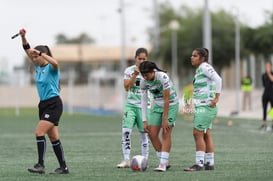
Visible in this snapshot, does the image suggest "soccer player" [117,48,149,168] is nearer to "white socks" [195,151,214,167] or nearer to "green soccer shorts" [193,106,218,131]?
"white socks" [195,151,214,167]

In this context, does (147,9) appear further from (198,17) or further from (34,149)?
(34,149)

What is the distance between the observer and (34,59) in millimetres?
14008

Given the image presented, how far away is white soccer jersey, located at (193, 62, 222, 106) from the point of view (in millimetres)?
14336

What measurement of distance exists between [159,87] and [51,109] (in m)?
1.77

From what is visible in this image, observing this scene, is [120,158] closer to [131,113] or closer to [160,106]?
[131,113]

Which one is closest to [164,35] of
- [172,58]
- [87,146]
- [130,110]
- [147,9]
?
[147,9]

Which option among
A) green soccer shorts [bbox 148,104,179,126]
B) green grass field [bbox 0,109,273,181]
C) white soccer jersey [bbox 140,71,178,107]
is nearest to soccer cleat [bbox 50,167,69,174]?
green grass field [bbox 0,109,273,181]

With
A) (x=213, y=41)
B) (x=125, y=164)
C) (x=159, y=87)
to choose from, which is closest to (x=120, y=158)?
(x=125, y=164)

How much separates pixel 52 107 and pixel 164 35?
70.8 metres

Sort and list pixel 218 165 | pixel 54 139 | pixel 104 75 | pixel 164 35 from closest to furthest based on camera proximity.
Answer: pixel 54 139 < pixel 218 165 < pixel 164 35 < pixel 104 75

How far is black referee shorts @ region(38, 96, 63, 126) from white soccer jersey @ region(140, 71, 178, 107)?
1.46m

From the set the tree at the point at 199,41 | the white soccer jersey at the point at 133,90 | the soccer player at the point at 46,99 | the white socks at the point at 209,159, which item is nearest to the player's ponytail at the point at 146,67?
the white soccer jersey at the point at 133,90

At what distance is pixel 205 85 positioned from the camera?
14.4 metres

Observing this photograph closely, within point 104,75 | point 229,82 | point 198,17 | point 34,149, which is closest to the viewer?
point 34,149
